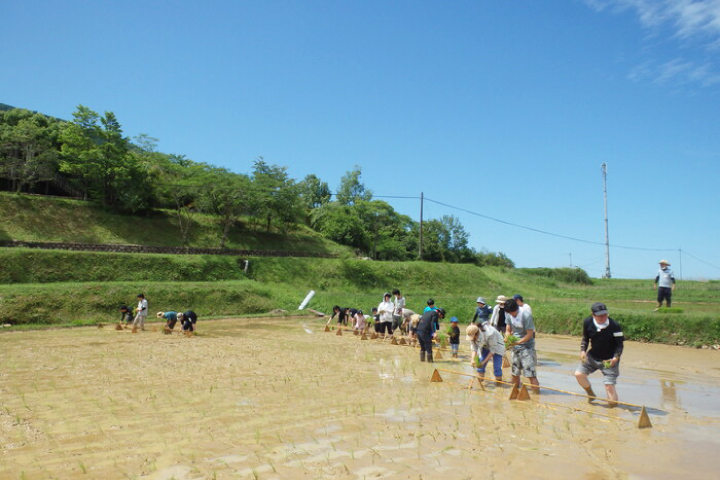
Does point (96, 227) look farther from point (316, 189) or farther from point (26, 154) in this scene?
point (316, 189)

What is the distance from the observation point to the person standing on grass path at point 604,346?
7.17 metres

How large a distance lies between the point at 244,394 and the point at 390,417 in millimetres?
2854

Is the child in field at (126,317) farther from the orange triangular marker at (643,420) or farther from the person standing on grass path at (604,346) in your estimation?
the orange triangular marker at (643,420)

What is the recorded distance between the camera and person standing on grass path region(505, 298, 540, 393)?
27.2 feet

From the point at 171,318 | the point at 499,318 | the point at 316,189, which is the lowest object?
the point at 171,318

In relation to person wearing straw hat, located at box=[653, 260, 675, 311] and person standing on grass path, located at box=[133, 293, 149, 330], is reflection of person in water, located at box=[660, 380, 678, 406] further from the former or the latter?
person standing on grass path, located at box=[133, 293, 149, 330]

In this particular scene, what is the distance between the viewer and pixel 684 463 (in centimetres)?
516

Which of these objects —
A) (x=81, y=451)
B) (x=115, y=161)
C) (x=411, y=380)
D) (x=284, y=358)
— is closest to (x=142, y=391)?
(x=81, y=451)

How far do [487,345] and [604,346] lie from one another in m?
2.49

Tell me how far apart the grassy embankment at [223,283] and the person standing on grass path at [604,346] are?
421 inches

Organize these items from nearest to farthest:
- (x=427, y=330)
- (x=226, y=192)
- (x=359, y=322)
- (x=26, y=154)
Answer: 1. (x=427, y=330)
2. (x=359, y=322)
3. (x=26, y=154)
4. (x=226, y=192)

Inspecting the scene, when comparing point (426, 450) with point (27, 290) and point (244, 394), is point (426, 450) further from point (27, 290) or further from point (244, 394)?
point (27, 290)

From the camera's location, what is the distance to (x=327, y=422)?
6.66 m

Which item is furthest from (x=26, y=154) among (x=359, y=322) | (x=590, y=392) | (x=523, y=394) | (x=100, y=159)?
(x=590, y=392)
